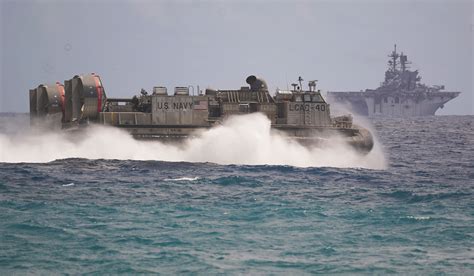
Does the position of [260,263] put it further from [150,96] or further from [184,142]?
[150,96]

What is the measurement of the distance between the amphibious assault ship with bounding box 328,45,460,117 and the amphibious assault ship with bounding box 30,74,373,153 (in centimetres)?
15620

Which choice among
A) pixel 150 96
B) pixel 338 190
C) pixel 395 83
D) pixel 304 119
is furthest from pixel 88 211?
pixel 395 83

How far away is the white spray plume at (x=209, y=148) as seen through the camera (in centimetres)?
3112

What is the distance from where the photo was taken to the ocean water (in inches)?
520

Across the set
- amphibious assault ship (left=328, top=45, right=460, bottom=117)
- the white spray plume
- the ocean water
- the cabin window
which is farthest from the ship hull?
the ocean water

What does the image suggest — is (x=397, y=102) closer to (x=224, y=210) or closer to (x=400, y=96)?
(x=400, y=96)

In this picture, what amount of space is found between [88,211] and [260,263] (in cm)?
663

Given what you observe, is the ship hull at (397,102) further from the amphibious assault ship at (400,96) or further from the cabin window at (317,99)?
the cabin window at (317,99)

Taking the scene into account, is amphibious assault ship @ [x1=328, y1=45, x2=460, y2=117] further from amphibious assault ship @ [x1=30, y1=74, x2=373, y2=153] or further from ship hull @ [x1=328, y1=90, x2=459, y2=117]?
amphibious assault ship @ [x1=30, y1=74, x2=373, y2=153]

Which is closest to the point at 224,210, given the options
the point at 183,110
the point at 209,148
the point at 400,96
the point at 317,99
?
the point at 209,148

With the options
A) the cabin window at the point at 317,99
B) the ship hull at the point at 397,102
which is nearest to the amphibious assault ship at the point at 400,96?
the ship hull at the point at 397,102

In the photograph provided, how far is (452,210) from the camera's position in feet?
60.6

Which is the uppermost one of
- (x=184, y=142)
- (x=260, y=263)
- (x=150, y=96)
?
(x=150, y=96)

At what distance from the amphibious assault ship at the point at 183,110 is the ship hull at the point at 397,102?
15709 cm
